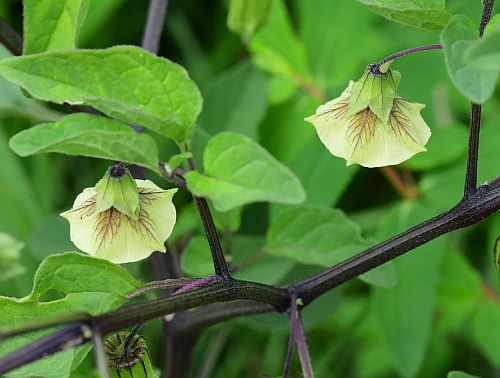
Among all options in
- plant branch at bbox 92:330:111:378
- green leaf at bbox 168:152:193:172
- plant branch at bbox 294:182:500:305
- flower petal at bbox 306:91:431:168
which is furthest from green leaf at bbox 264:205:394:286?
plant branch at bbox 92:330:111:378

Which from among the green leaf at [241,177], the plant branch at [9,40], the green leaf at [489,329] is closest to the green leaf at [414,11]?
the green leaf at [241,177]

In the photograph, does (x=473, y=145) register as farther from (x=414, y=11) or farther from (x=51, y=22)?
(x=51, y=22)

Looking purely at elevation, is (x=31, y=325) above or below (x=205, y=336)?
below

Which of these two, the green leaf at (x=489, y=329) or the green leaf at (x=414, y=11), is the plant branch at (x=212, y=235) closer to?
the green leaf at (x=414, y=11)

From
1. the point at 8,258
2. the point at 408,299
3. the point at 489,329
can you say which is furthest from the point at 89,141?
the point at 489,329

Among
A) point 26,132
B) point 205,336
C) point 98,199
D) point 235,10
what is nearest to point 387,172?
point 235,10

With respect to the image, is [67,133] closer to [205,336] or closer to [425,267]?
[425,267]
